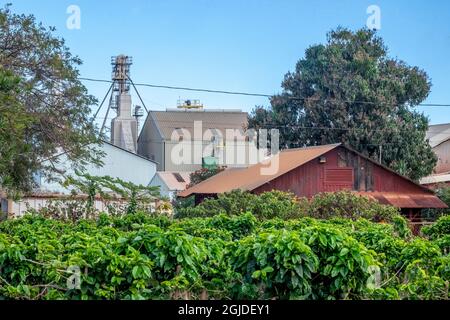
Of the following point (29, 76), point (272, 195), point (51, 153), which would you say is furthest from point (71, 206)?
point (272, 195)

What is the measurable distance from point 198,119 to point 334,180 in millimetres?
20716

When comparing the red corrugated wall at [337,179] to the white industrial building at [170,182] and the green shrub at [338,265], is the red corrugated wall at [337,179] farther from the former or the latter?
the green shrub at [338,265]

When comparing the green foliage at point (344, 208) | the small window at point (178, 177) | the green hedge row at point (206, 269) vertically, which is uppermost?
the small window at point (178, 177)

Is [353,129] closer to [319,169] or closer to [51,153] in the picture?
[319,169]

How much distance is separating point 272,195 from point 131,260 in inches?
662

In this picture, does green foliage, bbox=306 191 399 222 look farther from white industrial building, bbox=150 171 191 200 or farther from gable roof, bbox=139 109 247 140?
gable roof, bbox=139 109 247 140

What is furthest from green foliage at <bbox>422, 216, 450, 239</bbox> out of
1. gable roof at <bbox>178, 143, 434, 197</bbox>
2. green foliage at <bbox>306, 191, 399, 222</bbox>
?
gable roof at <bbox>178, 143, 434, 197</bbox>

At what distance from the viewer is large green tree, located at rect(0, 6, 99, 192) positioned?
62.4 feet

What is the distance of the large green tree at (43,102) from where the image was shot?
62.4 feet

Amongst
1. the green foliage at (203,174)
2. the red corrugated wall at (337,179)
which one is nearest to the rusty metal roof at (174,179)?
the green foliage at (203,174)

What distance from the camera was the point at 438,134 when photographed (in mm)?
52062

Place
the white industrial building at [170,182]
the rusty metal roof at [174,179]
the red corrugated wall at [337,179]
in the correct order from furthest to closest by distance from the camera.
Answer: the rusty metal roof at [174,179]
the white industrial building at [170,182]
the red corrugated wall at [337,179]

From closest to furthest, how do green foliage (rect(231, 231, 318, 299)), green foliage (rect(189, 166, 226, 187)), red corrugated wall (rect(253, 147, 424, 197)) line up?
green foliage (rect(231, 231, 318, 299)) < red corrugated wall (rect(253, 147, 424, 197)) < green foliage (rect(189, 166, 226, 187))

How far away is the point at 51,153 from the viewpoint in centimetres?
2041
